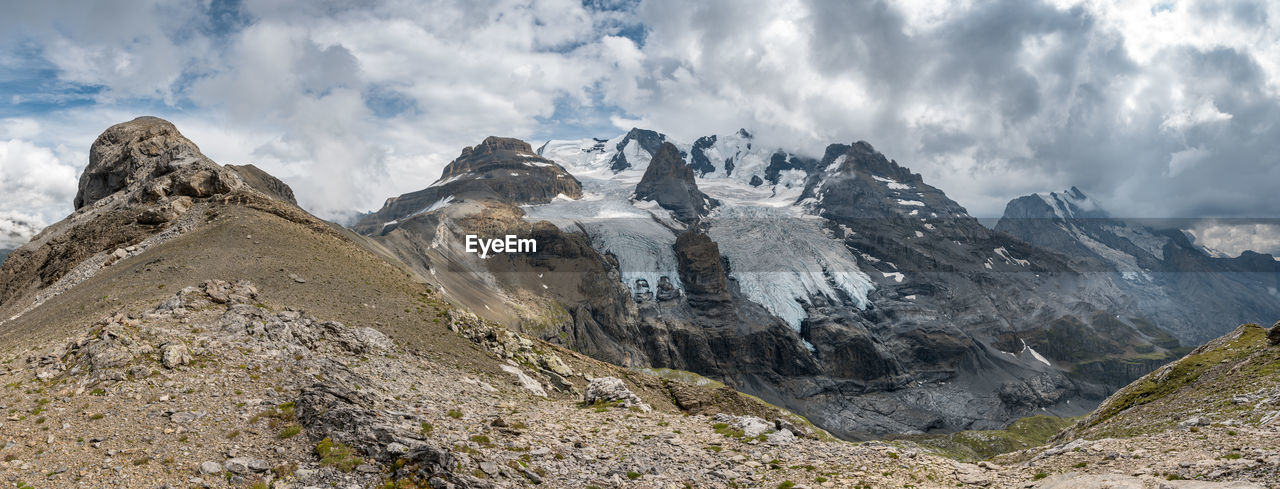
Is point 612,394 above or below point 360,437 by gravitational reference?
above

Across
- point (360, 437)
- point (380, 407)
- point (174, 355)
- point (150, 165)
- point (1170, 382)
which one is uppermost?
point (150, 165)

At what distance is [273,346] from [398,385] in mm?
7828

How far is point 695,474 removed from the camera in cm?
3105

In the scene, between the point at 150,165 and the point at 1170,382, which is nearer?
→ the point at 1170,382

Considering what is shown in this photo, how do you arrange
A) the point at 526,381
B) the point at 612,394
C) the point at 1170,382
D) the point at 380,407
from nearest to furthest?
the point at 380,407 → the point at 612,394 → the point at 526,381 → the point at 1170,382

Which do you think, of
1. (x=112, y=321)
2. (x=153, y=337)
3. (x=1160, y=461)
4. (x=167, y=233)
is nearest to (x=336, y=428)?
(x=153, y=337)

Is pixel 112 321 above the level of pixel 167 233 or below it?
below

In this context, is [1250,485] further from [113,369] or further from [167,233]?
[167,233]

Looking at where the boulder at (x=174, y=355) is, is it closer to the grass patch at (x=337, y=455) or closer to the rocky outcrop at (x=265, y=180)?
the grass patch at (x=337, y=455)

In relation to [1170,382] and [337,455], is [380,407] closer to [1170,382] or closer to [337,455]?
[337,455]

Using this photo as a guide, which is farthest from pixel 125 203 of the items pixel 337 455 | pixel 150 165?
pixel 337 455

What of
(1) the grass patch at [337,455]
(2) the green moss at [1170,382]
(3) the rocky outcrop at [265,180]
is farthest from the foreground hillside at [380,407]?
(3) the rocky outcrop at [265,180]

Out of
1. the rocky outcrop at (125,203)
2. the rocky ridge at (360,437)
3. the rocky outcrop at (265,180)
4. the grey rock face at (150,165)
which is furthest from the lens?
the rocky outcrop at (265,180)

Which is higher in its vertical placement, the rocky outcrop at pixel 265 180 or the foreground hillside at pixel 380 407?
the rocky outcrop at pixel 265 180
